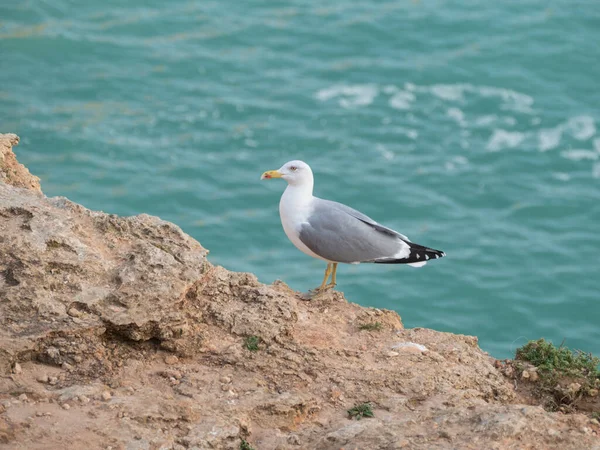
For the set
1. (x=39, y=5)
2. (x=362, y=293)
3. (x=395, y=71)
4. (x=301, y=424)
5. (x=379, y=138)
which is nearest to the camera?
(x=301, y=424)

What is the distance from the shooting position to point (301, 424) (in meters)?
5.93

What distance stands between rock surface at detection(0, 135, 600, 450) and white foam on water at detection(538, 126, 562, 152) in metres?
11.8

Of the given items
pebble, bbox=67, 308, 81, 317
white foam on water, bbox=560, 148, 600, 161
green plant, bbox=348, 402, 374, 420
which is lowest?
green plant, bbox=348, 402, 374, 420

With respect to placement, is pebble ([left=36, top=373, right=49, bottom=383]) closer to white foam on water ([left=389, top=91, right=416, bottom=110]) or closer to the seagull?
the seagull

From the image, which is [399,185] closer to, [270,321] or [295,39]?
[295,39]

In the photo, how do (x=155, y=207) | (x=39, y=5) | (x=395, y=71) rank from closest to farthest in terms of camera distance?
(x=155, y=207), (x=395, y=71), (x=39, y=5)

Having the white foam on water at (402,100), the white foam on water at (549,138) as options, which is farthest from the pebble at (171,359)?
the white foam on water at (402,100)

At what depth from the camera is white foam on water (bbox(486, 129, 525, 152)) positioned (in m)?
18.3

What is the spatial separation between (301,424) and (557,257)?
10826 millimetres

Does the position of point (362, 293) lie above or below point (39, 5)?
below

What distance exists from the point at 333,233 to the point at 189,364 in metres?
2.20

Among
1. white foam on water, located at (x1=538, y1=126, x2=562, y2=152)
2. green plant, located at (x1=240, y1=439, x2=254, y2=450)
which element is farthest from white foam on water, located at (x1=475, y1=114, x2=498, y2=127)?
green plant, located at (x1=240, y1=439, x2=254, y2=450)

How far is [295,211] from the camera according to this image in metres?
8.26

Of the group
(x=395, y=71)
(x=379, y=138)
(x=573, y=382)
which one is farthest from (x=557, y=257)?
(x=573, y=382)
